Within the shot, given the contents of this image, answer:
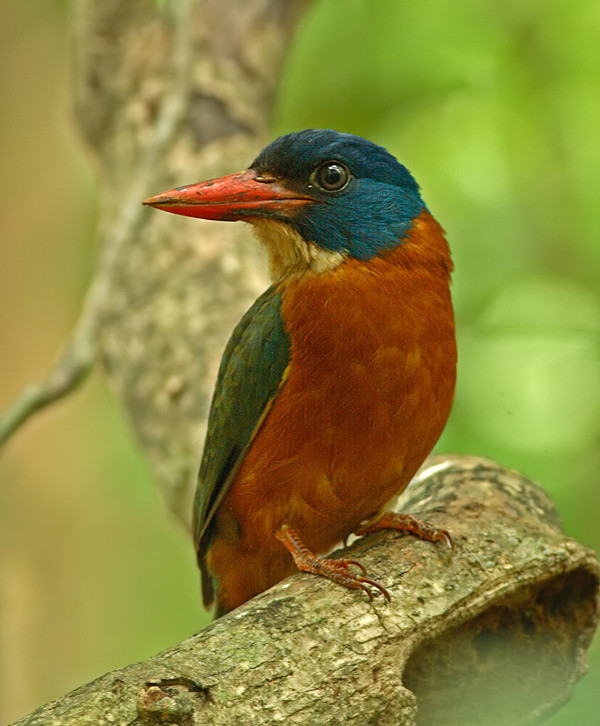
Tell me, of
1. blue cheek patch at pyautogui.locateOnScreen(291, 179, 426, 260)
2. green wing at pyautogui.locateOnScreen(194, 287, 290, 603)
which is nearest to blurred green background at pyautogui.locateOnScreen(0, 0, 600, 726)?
blue cheek patch at pyautogui.locateOnScreen(291, 179, 426, 260)

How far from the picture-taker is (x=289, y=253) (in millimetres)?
3059

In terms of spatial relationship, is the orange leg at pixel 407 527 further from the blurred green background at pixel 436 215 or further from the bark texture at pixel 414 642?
the blurred green background at pixel 436 215

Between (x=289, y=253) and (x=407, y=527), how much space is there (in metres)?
0.91

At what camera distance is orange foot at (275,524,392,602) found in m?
2.48

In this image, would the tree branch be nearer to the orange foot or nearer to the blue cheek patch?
the orange foot

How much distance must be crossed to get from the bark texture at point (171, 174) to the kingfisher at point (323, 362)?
0.80 metres

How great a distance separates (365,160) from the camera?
3.05 m

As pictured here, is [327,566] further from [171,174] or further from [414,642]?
[171,174]

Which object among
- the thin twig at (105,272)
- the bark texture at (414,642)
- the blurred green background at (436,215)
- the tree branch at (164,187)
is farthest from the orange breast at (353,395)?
the blurred green background at (436,215)

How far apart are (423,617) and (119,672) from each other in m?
Result: 0.80

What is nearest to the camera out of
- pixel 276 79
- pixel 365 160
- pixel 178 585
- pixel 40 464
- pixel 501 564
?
pixel 501 564

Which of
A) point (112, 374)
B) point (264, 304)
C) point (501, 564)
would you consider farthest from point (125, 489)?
A: point (501, 564)

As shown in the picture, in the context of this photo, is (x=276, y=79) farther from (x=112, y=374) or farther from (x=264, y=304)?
(x=264, y=304)

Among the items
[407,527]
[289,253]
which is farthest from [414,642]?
[289,253]
